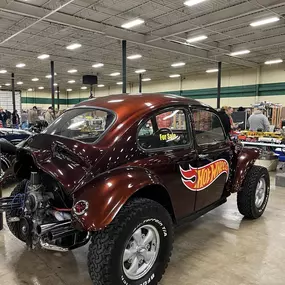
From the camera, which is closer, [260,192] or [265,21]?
[260,192]

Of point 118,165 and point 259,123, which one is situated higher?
point 259,123

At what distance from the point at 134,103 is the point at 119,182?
829mm

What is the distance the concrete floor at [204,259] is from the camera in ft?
7.80

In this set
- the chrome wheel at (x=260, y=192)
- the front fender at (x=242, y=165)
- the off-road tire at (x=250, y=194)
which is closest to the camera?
the front fender at (x=242, y=165)

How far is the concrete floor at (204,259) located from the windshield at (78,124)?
1.21 metres

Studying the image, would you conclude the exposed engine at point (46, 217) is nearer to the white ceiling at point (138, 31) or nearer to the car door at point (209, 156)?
the car door at point (209, 156)

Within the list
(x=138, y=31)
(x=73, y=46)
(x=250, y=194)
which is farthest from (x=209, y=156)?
(x=73, y=46)

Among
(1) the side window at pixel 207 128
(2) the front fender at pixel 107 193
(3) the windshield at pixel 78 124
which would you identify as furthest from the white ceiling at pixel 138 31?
(2) the front fender at pixel 107 193

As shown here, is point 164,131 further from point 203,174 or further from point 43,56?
point 43,56

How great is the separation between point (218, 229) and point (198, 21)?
750cm

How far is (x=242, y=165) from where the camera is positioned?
3492mm

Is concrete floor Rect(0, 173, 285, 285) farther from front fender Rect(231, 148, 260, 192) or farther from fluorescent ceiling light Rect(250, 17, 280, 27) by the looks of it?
fluorescent ceiling light Rect(250, 17, 280, 27)

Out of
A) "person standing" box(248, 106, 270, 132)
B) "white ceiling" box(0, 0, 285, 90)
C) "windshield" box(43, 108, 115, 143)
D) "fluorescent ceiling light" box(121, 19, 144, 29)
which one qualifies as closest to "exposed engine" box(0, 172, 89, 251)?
"windshield" box(43, 108, 115, 143)

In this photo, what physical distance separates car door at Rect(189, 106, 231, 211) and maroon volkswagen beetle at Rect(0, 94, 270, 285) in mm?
13
